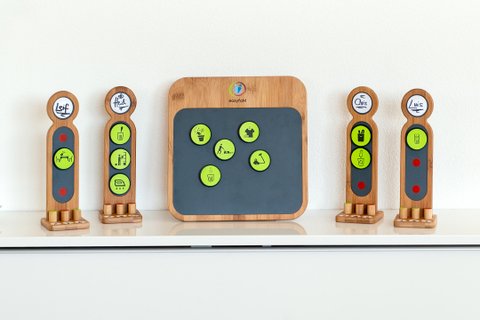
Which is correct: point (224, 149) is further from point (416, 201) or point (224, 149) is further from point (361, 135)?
point (416, 201)

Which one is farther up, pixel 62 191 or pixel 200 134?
pixel 200 134

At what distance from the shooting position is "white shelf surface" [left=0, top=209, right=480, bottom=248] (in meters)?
1.23

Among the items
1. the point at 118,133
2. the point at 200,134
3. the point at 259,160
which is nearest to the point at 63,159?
the point at 118,133

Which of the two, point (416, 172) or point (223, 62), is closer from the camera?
point (416, 172)

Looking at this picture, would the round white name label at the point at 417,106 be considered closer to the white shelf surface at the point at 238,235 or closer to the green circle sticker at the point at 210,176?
the white shelf surface at the point at 238,235

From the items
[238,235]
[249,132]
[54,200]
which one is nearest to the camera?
[238,235]

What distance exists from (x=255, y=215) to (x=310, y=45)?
0.37m

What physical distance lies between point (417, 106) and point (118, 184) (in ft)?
1.89

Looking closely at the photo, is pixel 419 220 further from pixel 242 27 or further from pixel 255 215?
pixel 242 27

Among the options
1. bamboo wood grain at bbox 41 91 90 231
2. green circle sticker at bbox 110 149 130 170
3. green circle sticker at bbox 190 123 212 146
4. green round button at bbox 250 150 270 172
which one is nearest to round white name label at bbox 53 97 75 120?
bamboo wood grain at bbox 41 91 90 231

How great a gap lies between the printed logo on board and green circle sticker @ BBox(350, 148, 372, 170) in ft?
0.77

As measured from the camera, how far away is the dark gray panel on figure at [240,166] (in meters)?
1.42

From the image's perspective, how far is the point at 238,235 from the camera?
124 cm

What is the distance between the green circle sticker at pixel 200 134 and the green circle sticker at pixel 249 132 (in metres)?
0.06
